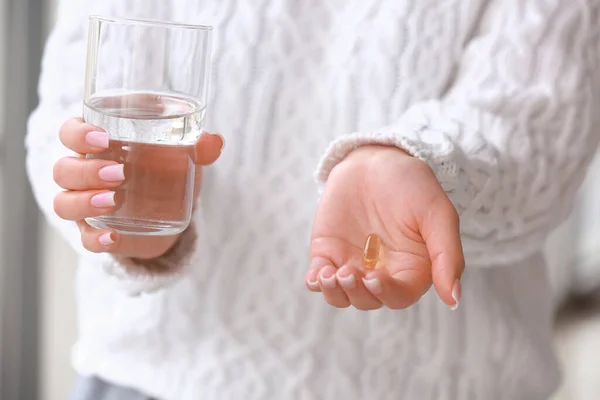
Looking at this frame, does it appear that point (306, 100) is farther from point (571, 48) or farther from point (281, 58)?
point (571, 48)

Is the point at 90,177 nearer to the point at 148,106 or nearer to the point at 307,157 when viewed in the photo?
the point at 148,106

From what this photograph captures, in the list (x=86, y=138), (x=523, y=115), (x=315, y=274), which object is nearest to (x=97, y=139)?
(x=86, y=138)

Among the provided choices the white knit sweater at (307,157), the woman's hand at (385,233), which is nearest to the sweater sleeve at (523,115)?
the white knit sweater at (307,157)

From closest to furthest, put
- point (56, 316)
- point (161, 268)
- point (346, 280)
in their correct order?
point (346, 280) < point (161, 268) < point (56, 316)

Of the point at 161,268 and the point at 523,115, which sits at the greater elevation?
the point at 523,115

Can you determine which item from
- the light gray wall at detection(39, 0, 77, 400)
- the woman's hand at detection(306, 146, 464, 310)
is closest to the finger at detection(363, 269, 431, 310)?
the woman's hand at detection(306, 146, 464, 310)

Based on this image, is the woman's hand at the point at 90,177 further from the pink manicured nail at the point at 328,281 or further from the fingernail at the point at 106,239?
the pink manicured nail at the point at 328,281

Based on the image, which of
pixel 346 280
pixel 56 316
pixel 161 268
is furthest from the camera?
pixel 56 316

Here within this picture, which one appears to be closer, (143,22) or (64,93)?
(143,22)
